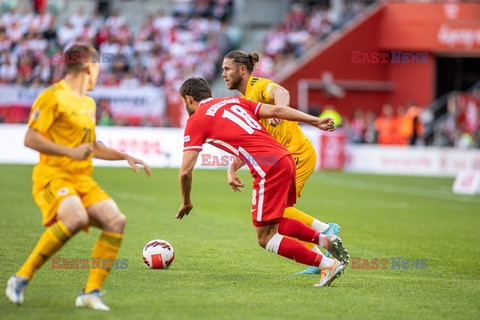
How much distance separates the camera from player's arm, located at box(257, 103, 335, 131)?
26.1 feet

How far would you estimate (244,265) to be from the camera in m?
9.93

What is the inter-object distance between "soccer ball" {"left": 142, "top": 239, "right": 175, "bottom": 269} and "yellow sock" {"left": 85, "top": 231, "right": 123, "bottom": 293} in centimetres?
220

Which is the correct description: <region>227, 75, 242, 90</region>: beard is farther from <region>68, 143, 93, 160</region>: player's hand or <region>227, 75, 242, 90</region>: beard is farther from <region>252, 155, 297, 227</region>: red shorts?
<region>68, 143, 93, 160</region>: player's hand

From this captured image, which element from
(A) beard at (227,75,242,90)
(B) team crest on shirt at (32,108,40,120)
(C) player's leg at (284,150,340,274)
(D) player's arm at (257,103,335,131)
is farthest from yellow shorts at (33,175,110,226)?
(C) player's leg at (284,150,340,274)

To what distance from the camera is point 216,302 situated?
7531mm

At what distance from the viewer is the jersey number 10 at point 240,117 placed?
8.10 metres

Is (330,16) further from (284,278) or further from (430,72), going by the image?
(284,278)

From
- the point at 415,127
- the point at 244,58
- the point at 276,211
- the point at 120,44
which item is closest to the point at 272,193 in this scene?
the point at 276,211

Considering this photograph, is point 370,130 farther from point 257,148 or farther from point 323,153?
point 257,148

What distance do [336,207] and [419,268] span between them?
7.80m

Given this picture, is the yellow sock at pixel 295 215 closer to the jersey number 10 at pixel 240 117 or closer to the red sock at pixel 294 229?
the red sock at pixel 294 229

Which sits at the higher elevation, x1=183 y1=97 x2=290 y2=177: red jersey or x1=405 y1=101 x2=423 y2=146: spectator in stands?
x1=183 y1=97 x2=290 y2=177: red jersey

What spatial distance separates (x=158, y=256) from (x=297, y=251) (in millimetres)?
1798

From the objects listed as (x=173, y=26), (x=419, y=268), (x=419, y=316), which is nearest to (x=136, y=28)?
(x=173, y=26)
